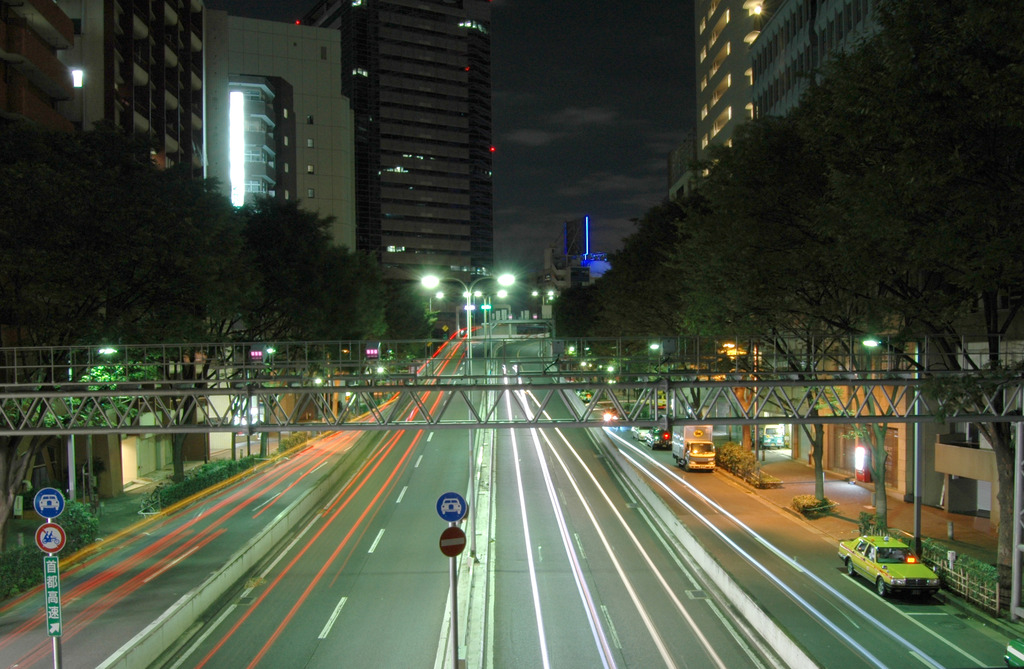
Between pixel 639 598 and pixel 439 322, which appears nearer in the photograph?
pixel 639 598

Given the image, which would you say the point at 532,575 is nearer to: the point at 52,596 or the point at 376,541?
the point at 376,541

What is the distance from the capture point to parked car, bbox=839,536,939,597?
1814 centimetres

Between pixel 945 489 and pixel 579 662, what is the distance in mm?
19815

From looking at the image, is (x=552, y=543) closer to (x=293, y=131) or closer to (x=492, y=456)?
(x=492, y=456)

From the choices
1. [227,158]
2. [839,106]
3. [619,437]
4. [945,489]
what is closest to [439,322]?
[227,158]

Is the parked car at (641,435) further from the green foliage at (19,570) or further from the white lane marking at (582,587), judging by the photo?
the green foliage at (19,570)

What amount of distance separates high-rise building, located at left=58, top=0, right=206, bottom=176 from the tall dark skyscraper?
287 ft

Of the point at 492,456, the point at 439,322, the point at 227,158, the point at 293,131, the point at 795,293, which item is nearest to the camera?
the point at 795,293

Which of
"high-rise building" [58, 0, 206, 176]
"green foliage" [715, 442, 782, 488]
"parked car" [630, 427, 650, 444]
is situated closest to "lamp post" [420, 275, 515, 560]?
"high-rise building" [58, 0, 206, 176]

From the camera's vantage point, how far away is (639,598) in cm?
1903

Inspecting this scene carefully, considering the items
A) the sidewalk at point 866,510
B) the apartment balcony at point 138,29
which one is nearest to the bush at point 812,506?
the sidewalk at point 866,510

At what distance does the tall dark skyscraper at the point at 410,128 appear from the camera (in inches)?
5669

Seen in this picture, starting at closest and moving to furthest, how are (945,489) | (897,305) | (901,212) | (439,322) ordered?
(901,212) < (897,305) < (945,489) < (439,322)

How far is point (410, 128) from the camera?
146625 mm
